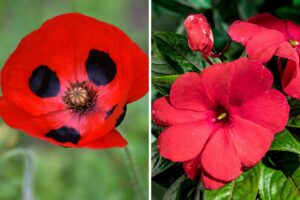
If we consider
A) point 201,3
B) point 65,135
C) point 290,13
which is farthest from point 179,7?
point 65,135

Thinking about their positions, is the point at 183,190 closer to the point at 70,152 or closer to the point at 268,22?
the point at 268,22

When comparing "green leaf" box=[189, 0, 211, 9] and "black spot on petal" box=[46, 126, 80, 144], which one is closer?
"black spot on petal" box=[46, 126, 80, 144]

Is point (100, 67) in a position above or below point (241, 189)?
above

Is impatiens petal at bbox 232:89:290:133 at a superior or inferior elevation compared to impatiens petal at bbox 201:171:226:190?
superior

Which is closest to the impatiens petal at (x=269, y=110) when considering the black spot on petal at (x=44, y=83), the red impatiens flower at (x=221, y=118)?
the red impatiens flower at (x=221, y=118)

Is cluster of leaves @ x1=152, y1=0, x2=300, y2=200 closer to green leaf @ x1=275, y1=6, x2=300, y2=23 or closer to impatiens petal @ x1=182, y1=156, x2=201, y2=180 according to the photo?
impatiens petal @ x1=182, y1=156, x2=201, y2=180

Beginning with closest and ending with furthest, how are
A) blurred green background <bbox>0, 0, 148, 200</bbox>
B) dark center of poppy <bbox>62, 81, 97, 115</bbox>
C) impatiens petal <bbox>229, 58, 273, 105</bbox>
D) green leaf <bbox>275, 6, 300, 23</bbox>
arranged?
impatiens petal <bbox>229, 58, 273, 105</bbox>, dark center of poppy <bbox>62, 81, 97, 115</bbox>, blurred green background <bbox>0, 0, 148, 200</bbox>, green leaf <bbox>275, 6, 300, 23</bbox>

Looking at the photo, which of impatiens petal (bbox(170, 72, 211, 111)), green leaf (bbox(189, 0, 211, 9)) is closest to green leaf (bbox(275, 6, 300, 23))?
green leaf (bbox(189, 0, 211, 9))
